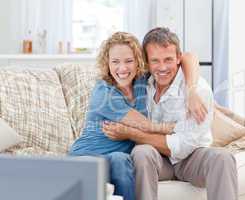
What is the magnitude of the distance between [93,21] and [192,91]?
9.59ft

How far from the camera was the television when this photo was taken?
1.41ft

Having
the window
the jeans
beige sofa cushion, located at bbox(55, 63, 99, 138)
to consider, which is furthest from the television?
the window

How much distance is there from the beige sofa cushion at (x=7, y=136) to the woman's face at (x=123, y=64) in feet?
1.80

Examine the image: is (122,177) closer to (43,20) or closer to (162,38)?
(162,38)

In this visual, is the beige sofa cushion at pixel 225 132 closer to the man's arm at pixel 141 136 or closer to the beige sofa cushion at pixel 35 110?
the man's arm at pixel 141 136

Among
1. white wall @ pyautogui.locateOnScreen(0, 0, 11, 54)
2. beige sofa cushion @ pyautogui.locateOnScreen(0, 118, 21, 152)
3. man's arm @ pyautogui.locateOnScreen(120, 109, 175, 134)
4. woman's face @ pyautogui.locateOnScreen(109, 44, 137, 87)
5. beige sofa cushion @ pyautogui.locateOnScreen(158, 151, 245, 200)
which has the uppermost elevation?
white wall @ pyautogui.locateOnScreen(0, 0, 11, 54)

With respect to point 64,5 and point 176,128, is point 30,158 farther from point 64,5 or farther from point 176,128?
point 64,5

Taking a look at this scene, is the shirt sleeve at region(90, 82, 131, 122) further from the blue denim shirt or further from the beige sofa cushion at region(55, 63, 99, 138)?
the beige sofa cushion at region(55, 63, 99, 138)

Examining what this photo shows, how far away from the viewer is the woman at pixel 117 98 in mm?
2066

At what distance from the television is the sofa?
1691mm

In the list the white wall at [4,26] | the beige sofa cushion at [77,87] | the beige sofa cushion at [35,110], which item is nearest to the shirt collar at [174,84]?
the beige sofa cushion at [77,87]

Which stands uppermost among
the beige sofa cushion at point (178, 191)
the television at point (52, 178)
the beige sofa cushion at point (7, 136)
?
the television at point (52, 178)

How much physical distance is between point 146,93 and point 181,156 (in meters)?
0.32

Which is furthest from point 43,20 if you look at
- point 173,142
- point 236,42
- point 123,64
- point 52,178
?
point 52,178
